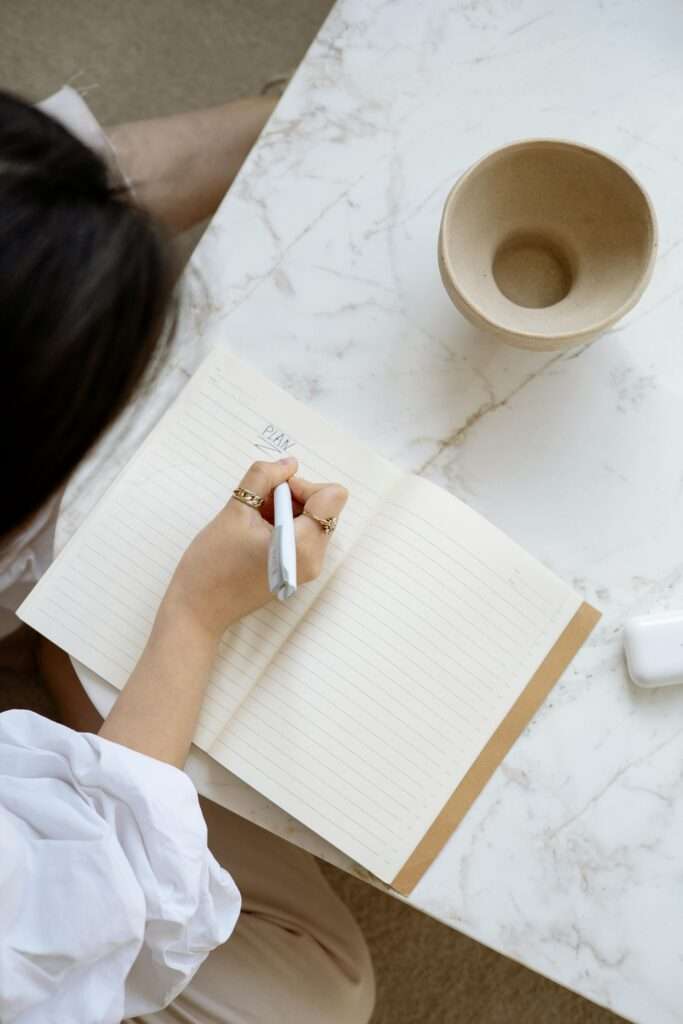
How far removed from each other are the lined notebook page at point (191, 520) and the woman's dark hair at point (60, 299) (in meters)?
0.08

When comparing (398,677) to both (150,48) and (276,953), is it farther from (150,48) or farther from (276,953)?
(150,48)

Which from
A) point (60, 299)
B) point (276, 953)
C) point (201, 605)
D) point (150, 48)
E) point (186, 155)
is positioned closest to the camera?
point (60, 299)

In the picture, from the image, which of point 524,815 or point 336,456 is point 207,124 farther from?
point 524,815

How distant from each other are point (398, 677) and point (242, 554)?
5.1 inches

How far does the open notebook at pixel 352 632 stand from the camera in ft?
1.96

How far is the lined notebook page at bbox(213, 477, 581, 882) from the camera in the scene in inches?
23.5

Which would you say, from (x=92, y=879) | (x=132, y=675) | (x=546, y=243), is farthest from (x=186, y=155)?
(x=92, y=879)

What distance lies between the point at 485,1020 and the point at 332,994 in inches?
15.6

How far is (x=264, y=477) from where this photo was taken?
61cm

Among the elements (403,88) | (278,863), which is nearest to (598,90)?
(403,88)

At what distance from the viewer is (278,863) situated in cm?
81

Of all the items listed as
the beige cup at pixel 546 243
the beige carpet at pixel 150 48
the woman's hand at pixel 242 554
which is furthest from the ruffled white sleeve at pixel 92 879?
the beige carpet at pixel 150 48

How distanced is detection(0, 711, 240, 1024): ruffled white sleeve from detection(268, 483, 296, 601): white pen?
0.44ft

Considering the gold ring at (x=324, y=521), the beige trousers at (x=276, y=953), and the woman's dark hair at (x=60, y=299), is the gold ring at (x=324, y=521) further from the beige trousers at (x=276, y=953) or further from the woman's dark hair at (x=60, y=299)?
the beige trousers at (x=276, y=953)
